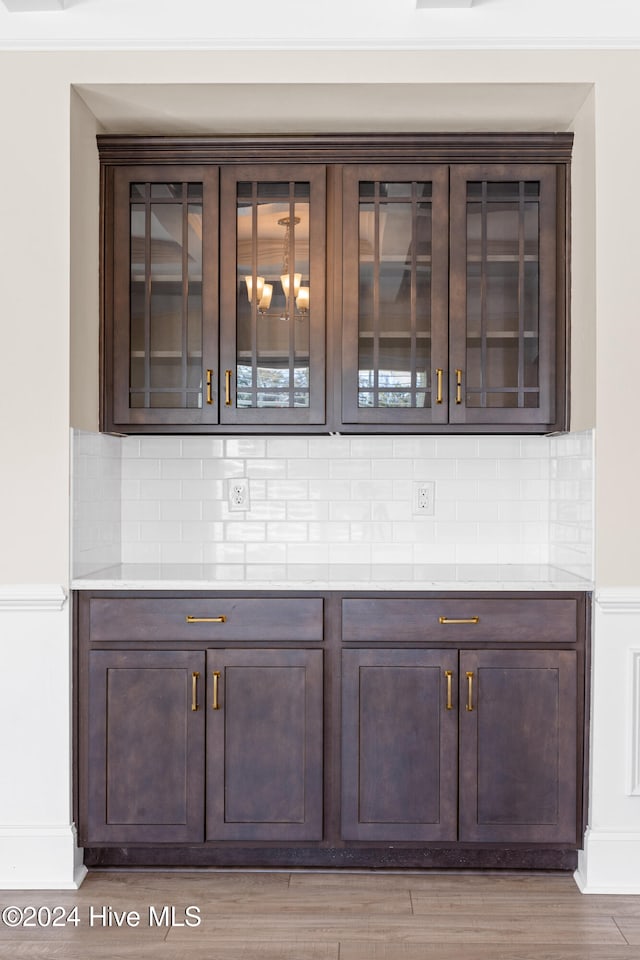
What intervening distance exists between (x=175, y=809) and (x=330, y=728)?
551 millimetres

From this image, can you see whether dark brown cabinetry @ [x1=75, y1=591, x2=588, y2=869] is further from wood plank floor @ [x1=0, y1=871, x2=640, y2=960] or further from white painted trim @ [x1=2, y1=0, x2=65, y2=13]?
white painted trim @ [x1=2, y1=0, x2=65, y2=13]

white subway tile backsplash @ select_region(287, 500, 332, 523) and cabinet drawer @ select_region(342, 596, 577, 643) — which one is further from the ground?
white subway tile backsplash @ select_region(287, 500, 332, 523)

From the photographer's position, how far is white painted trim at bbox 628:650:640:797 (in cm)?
251

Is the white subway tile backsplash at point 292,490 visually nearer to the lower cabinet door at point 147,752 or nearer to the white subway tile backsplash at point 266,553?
the white subway tile backsplash at point 266,553

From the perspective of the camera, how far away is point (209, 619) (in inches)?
100

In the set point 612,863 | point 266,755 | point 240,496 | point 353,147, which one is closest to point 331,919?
point 266,755

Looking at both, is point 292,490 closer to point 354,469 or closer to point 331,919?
point 354,469

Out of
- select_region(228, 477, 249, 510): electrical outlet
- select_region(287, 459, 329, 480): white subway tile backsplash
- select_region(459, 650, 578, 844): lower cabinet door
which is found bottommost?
select_region(459, 650, 578, 844): lower cabinet door

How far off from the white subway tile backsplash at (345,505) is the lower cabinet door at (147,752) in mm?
617

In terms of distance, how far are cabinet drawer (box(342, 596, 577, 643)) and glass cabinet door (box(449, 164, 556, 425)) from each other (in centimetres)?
63

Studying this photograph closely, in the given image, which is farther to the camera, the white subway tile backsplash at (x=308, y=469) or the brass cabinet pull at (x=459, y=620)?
the white subway tile backsplash at (x=308, y=469)

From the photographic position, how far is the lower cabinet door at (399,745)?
2531 millimetres

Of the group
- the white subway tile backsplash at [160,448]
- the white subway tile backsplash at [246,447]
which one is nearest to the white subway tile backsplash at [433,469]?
the white subway tile backsplash at [246,447]

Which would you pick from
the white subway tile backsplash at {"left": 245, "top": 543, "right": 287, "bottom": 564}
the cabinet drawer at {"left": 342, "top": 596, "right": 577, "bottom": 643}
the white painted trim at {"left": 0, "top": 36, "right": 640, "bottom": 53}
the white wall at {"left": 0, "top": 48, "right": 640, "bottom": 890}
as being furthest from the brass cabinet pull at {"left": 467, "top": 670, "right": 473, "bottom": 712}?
the white painted trim at {"left": 0, "top": 36, "right": 640, "bottom": 53}
